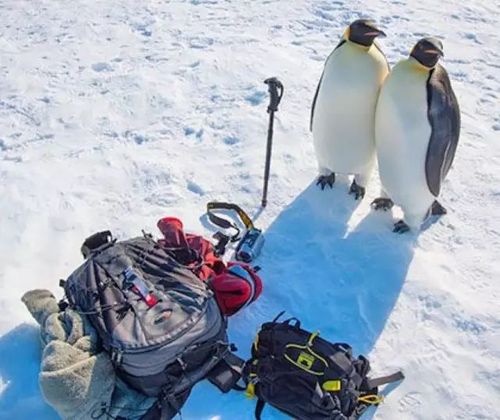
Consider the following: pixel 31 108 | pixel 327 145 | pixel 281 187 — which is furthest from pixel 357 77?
pixel 31 108

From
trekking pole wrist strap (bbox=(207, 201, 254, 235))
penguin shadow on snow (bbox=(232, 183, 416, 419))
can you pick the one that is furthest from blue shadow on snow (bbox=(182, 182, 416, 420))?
trekking pole wrist strap (bbox=(207, 201, 254, 235))

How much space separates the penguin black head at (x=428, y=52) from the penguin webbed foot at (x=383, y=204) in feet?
2.31

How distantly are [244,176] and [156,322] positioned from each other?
4.34 ft

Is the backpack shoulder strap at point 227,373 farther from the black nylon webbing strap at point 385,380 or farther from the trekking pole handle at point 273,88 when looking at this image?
the trekking pole handle at point 273,88

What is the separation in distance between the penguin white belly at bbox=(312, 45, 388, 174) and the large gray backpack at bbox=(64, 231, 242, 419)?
1042 millimetres

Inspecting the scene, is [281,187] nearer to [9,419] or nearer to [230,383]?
[230,383]

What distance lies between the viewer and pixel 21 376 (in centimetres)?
234

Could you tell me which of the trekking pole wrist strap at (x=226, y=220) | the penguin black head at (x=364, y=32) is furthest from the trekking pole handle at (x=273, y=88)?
the trekking pole wrist strap at (x=226, y=220)

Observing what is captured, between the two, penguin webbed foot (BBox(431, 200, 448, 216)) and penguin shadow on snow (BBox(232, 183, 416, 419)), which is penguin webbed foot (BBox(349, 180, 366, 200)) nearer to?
penguin shadow on snow (BBox(232, 183, 416, 419))

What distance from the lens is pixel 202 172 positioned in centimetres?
346

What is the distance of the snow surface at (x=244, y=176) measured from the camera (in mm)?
2539

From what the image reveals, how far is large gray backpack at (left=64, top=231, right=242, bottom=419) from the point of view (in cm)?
219

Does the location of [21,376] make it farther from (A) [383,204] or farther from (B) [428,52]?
(B) [428,52]

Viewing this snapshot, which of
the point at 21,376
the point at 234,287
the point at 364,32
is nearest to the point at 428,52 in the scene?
the point at 364,32
